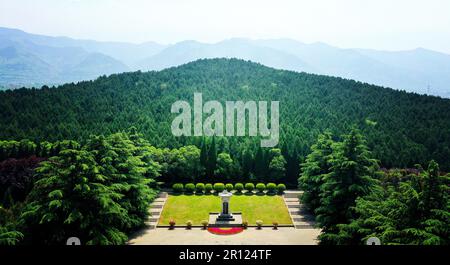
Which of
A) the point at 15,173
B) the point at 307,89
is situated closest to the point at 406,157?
the point at 15,173

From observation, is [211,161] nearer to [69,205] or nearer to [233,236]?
[233,236]

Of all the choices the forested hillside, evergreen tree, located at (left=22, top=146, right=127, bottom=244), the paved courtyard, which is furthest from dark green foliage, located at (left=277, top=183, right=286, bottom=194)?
evergreen tree, located at (left=22, top=146, right=127, bottom=244)

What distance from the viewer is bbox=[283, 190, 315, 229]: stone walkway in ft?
115

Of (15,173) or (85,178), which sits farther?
(15,173)

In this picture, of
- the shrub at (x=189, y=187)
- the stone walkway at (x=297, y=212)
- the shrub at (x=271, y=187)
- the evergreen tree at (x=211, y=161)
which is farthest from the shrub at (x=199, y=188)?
the stone walkway at (x=297, y=212)

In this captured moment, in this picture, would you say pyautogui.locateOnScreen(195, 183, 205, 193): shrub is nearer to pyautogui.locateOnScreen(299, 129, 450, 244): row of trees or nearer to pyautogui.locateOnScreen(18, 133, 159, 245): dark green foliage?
pyautogui.locateOnScreen(299, 129, 450, 244): row of trees

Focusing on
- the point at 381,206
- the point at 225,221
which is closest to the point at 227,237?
the point at 225,221

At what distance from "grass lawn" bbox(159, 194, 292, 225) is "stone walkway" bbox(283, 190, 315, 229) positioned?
559 millimetres

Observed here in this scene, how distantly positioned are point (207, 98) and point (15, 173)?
55.1 m

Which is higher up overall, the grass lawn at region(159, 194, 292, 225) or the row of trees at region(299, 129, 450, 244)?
the row of trees at region(299, 129, 450, 244)

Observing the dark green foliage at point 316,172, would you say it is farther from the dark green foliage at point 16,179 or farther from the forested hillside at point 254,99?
the dark green foliage at point 16,179

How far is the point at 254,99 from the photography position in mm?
88625
